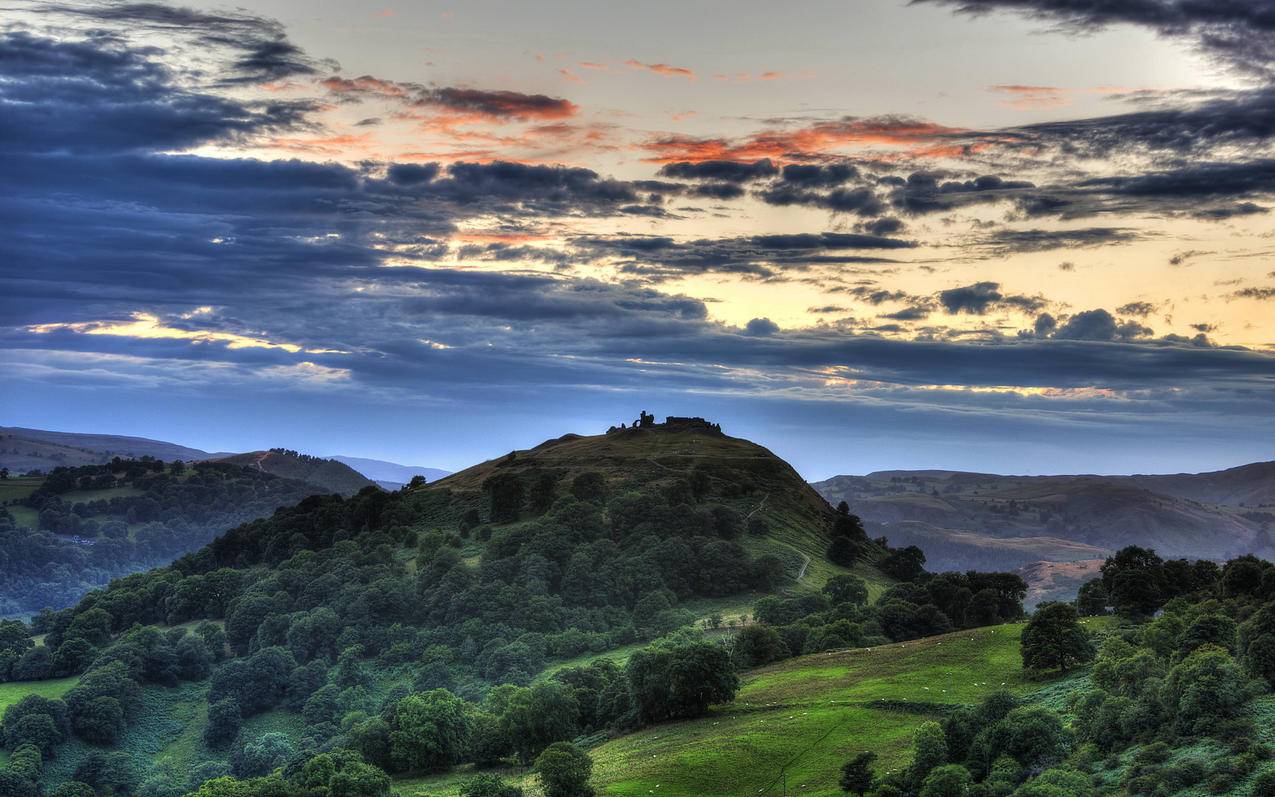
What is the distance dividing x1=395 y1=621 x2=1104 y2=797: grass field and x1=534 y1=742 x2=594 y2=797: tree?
7.67 feet

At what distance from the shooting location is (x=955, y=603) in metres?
174

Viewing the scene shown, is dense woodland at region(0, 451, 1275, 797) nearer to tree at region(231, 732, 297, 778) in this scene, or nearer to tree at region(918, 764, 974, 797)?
tree at region(918, 764, 974, 797)

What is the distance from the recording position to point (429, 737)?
123938mm

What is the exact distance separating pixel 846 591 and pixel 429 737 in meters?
87.6

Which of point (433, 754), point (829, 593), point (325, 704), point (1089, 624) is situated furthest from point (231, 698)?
point (1089, 624)

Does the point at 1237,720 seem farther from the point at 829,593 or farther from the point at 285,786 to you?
the point at 829,593

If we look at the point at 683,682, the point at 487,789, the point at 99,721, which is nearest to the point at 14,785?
the point at 99,721

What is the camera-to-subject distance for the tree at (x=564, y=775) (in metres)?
90.6

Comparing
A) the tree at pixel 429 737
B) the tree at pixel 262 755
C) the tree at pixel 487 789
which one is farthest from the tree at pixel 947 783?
the tree at pixel 262 755

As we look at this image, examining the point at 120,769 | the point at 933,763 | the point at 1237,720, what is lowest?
the point at 120,769

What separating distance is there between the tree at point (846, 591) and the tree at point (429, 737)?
7639 centimetres

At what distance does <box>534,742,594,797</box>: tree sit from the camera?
90625mm

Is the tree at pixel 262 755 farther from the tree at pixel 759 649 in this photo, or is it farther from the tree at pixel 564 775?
the tree at pixel 564 775

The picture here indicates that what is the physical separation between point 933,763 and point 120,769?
435ft
